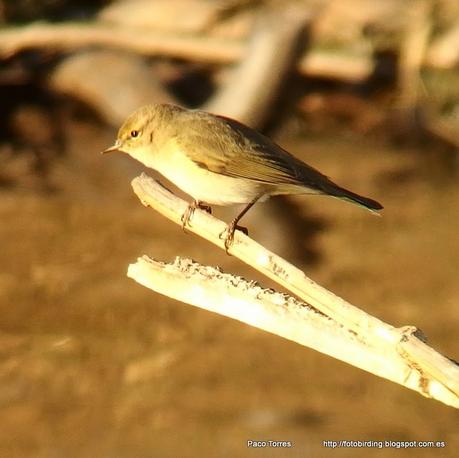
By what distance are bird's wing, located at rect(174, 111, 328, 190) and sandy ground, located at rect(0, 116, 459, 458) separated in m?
2.60

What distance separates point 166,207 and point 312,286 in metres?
1.02

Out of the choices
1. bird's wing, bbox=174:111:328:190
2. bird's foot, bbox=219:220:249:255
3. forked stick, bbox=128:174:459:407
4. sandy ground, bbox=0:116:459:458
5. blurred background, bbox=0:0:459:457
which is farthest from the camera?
blurred background, bbox=0:0:459:457

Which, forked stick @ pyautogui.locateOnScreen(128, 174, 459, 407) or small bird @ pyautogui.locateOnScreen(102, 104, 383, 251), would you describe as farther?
small bird @ pyautogui.locateOnScreen(102, 104, 383, 251)

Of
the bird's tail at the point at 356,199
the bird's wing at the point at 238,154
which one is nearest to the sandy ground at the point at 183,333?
the bird's wing at the point at 238,154

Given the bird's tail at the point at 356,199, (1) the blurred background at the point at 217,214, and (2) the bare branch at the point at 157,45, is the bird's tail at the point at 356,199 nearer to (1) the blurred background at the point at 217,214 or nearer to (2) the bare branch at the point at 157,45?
(1) the blurred background at the point at 217,214

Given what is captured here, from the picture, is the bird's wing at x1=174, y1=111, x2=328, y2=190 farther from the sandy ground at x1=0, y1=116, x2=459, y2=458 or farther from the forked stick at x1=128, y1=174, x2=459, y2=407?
the sandy ground at x1=0, y1=116, x2=459, y2=458

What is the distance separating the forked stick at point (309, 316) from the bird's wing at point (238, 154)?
780 mm

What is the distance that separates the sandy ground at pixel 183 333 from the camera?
8.74 metres

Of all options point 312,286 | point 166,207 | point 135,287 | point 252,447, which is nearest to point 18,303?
point 135,287

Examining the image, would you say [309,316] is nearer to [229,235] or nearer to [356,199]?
[229,235]

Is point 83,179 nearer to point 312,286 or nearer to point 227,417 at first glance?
point 227,417

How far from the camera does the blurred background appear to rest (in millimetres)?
8930

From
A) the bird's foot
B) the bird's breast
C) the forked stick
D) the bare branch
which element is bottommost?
the forked stick

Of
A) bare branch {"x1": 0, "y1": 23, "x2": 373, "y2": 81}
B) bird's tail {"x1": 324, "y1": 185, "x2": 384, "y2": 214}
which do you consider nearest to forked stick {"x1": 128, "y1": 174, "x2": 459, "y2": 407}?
bird's tail {"x1": 324, "y1": 185, "x2": 384, "y2": 214}
